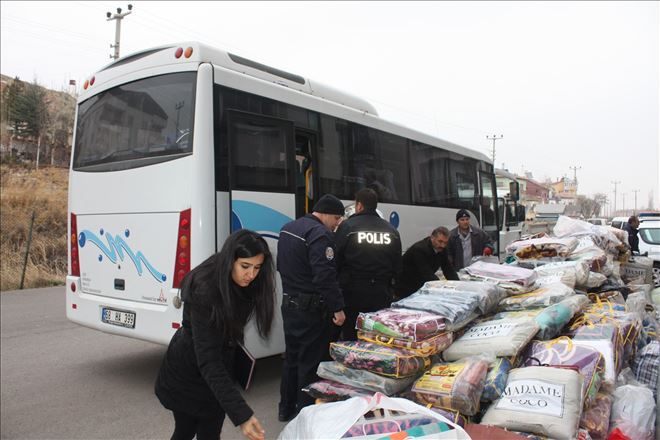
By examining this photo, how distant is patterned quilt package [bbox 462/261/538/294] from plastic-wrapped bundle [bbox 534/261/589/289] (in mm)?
286

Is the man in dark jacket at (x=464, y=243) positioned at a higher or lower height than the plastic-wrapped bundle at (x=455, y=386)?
higher

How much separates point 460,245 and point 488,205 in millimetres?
4223

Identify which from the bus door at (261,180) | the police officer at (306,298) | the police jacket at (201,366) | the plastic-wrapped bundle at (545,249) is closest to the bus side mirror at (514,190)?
the plastic-wrapped bundle at (545,249)

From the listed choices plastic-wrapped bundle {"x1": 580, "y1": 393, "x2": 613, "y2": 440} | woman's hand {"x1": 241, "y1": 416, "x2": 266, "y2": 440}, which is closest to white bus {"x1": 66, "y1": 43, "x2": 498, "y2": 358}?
woman's hand {"x1": 241, "y1": 416, "x2": 266, "y2": 440}

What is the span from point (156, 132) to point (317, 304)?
2.46m

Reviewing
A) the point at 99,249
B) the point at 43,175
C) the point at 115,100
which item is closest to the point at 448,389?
the point at 99,249

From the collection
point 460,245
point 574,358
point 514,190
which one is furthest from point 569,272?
point 514,190

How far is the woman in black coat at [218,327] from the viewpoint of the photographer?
2.31 meters

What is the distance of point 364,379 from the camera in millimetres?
3037

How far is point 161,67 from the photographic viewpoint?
16.6ft

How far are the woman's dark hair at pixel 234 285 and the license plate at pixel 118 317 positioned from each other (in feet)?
9.24

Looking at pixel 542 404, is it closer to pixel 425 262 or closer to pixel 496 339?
pixel 496 339

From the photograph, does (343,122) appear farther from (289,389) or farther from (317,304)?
(289,389)

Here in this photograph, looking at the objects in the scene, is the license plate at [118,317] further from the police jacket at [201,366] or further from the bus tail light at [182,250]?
the police jacket at [201,366]
